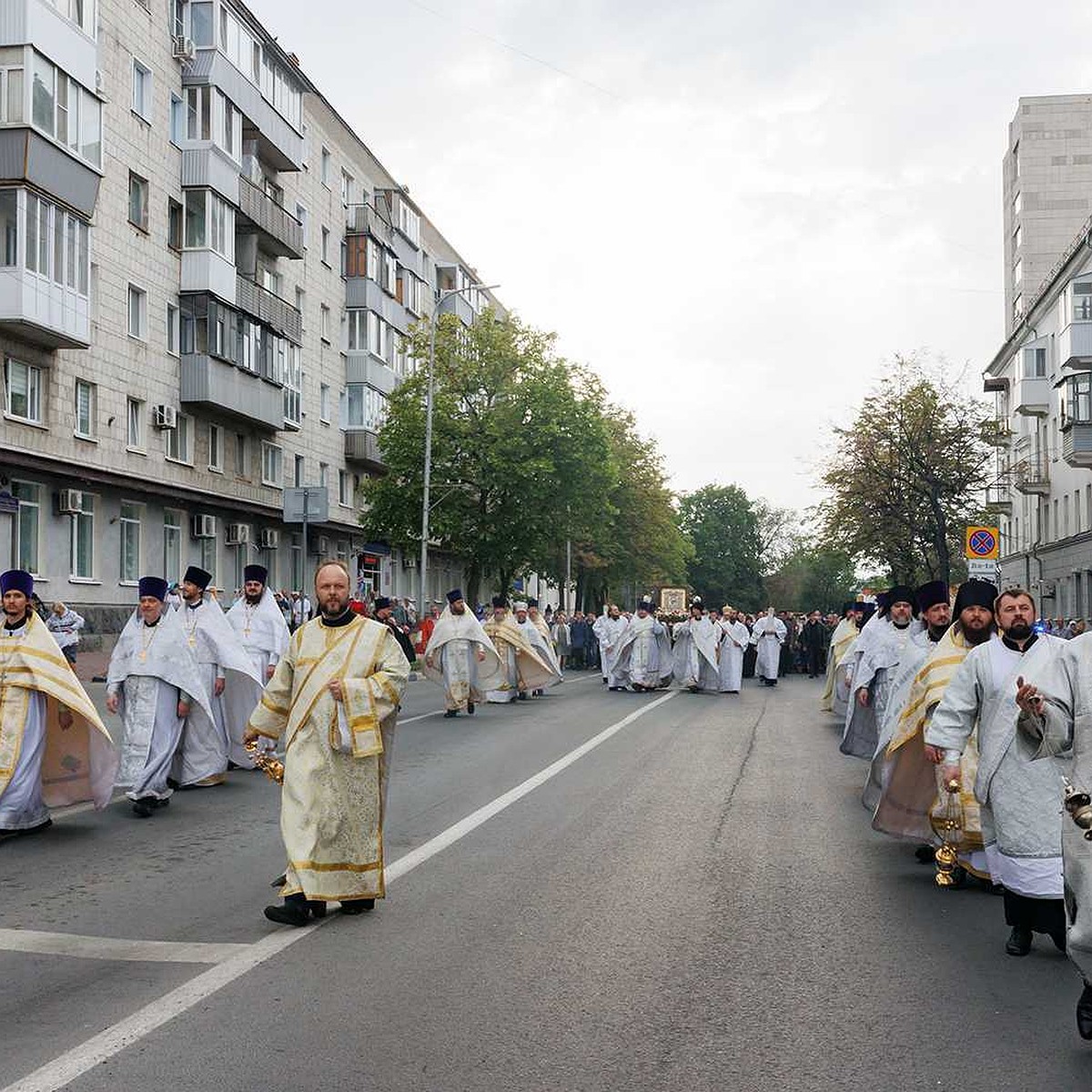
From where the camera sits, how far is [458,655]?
2277cm

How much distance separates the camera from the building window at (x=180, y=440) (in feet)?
126

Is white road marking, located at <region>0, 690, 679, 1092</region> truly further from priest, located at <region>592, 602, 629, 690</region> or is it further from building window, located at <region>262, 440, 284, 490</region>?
building window, located at <region>262, 440, 284, 490</region>

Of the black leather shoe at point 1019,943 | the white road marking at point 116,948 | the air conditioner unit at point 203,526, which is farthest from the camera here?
the air conditioner unit at point 203,526

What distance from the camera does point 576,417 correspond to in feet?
161

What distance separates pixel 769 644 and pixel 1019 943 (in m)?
31.8

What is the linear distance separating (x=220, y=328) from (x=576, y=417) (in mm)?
12834

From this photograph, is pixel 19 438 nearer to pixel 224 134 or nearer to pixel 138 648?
pixel 224 134

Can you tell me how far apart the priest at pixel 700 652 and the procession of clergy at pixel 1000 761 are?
2010 centimetres

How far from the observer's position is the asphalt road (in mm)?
5086

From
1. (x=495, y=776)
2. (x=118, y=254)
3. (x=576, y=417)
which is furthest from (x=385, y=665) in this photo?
(x=576, y=417)

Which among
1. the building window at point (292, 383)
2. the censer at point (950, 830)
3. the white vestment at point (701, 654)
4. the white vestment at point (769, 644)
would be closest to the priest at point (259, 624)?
the censer at point (950, 830)

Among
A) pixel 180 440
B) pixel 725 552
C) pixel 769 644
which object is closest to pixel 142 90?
pixel 180 440

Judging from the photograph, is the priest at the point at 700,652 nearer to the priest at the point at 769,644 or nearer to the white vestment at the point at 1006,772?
the priest at the point at 769,644

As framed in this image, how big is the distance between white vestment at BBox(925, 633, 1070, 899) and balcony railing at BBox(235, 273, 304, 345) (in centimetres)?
3620
